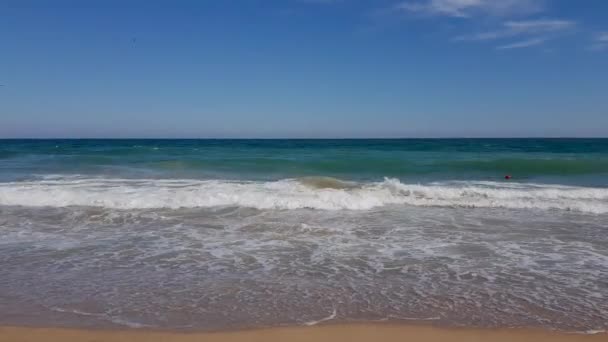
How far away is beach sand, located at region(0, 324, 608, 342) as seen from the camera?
157 inches

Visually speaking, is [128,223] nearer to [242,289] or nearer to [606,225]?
[242,289]

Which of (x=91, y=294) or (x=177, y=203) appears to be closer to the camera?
(x=91, y=294)

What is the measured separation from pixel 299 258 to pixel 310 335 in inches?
99.0

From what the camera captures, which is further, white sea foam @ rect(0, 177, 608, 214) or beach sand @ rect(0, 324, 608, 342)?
white sea foam @ rect(0, 177, 608, 214)

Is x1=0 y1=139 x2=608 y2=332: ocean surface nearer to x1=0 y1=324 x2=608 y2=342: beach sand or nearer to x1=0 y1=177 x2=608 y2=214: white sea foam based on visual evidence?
x1=0 y1=177 x2=608 y2=214: white sea foam

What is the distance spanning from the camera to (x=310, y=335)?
13.4ft

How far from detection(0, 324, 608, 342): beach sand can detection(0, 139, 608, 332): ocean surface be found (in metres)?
0.17

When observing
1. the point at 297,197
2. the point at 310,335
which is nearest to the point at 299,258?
the point at 310,335

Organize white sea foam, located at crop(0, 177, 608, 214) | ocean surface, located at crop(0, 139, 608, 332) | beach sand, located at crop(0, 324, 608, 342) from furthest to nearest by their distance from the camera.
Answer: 1. white sea foam, located at crop(0, 177, 608, 214)
2. ocean surface, located at crop(0, 139, 608, 332)
3. beach sand, located at crop(0, 324, 608, 342)

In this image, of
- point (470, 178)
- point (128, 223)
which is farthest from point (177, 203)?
point (470, 178)

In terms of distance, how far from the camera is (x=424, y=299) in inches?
195

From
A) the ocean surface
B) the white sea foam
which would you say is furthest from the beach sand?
the white sea foam

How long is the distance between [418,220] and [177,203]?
5.60 m

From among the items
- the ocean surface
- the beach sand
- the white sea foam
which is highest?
the white sea foam
